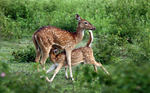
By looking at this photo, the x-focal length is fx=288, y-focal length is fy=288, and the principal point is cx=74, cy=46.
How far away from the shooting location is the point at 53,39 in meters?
7.26

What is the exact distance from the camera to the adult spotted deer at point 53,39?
705 cm

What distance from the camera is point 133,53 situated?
8789 mm

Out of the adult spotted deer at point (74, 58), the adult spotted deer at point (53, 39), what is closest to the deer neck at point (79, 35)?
the adult spotted deer at point (53, 39)

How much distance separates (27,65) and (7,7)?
6.74 metres

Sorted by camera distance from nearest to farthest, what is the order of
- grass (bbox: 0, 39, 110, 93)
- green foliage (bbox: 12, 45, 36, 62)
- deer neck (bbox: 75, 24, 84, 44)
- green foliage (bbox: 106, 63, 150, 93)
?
green foliage (bbox: 106, 63, 150, 93) → grass (bbox: 0, 39, 110, 93) → deer neck (bbox: 75, 24, 84, 44) → green foliage (bbox: 12, 45, 36, 62)

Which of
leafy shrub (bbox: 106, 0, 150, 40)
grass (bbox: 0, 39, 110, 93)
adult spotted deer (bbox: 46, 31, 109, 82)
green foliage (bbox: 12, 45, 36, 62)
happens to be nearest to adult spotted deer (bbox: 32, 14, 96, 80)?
adult spotted deer (bbox: 46, 31, 109, 82)

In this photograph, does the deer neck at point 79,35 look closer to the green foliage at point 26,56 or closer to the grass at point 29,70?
the grass at point 29,70

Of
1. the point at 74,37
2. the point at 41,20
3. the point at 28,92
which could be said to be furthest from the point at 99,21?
the point at 28,92

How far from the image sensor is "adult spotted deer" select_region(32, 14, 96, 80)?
705cm

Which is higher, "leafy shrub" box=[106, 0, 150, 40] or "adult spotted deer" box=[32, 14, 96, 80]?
"adult spotted deer" box=[32, 14, 96, 80]

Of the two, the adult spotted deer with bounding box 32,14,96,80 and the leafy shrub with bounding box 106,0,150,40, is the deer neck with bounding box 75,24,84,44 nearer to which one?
the adult spotted deer with bounding box 32,14,96,80

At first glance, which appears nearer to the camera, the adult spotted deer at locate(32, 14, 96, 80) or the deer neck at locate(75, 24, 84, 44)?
the adult spotted deer at locate(32, 14, 96, 80)

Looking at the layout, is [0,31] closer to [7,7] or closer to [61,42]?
[7,7]

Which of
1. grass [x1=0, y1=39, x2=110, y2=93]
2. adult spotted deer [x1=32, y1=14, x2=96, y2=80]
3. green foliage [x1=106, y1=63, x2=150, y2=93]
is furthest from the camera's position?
adult spotted deer [x1=32, y1=14, x2=96, y2=80]
